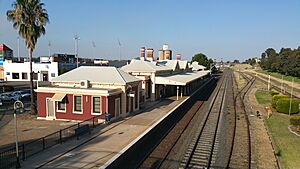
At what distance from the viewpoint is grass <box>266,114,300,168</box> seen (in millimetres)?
17078

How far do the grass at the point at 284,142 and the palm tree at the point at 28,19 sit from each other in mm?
22501

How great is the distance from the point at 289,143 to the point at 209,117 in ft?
36.0

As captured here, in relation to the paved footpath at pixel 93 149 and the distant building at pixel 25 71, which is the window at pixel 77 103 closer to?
the paved footpath at pixel 93 149

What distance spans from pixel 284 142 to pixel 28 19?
24.2 meters

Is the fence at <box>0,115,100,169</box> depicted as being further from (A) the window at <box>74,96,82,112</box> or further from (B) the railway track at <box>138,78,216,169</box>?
(B) the railway track at <box>138,78,216,169</box>

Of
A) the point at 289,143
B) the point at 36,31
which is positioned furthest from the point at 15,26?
the point at 289,143

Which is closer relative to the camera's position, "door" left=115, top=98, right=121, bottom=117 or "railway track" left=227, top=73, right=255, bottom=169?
"railway track" left=227, top=73, right=255, bottom=169

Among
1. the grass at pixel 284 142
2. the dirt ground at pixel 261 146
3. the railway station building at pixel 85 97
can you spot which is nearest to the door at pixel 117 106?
the railway station building at pixel 85 97

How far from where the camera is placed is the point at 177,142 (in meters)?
20.7

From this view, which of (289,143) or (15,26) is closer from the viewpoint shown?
(289,143)

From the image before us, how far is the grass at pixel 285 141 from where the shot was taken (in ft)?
56.0

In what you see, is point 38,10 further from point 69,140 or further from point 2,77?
point 2,77

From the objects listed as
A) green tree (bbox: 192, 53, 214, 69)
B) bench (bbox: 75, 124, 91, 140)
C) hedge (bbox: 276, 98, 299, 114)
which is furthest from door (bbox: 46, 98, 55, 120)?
green tree (bbox: 192, 53, 214, 69)

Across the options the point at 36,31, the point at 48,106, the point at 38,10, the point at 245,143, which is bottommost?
the point at 245,143
